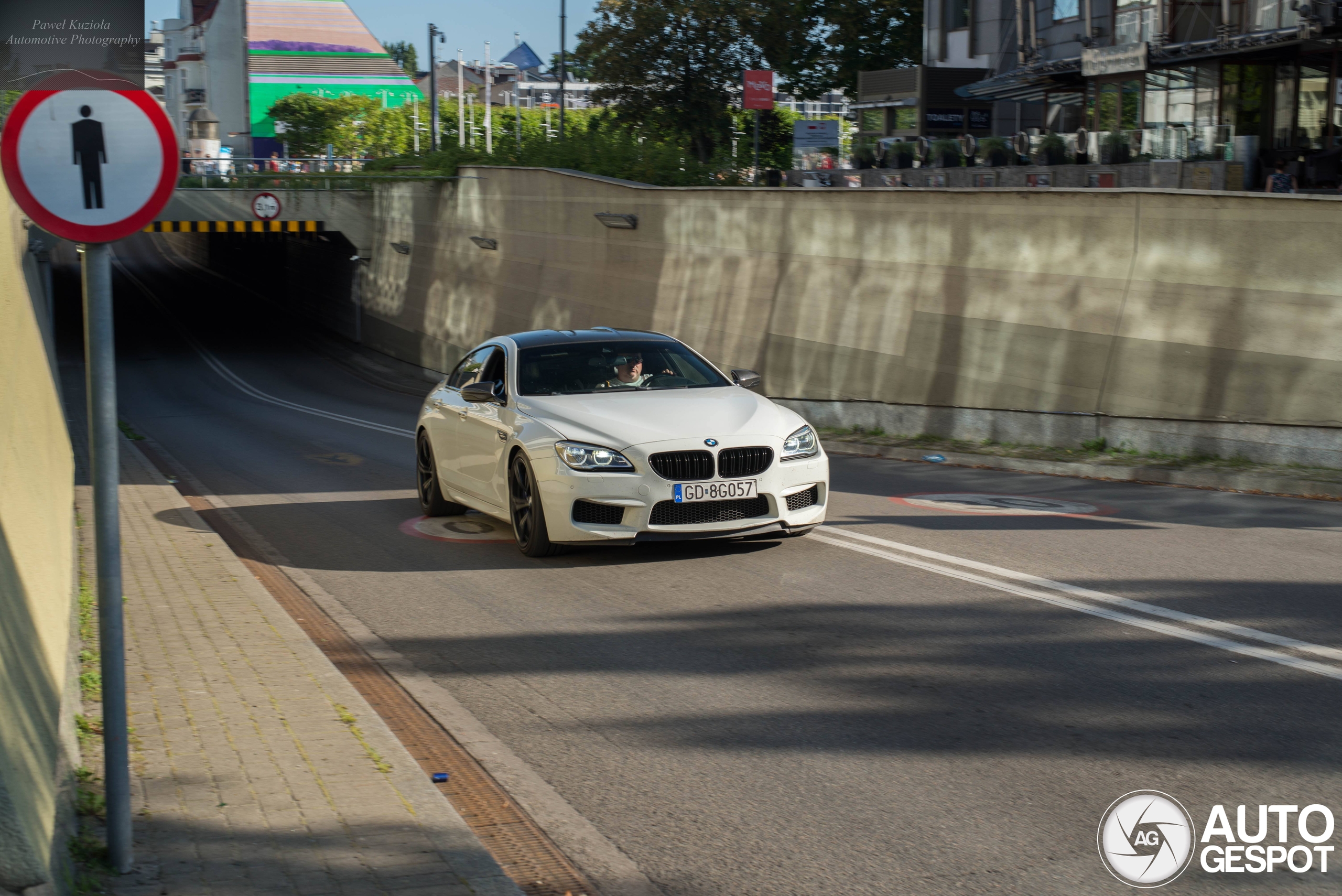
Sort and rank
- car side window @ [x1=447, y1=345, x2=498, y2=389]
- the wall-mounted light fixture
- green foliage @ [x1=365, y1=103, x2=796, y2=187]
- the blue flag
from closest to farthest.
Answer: car side window @ [x1=447, y1=345, x2=498, y2=389]
the wall-mounted light fixture
green foliage @ [x1=365, y1=103, x2=796, y2=187]
the blue flag

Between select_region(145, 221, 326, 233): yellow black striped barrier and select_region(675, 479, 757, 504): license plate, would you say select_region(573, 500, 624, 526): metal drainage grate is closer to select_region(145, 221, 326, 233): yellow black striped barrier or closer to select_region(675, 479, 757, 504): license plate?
select_region(675, 479, 757, 504): license plate

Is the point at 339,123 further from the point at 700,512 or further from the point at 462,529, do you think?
the point at 700,512

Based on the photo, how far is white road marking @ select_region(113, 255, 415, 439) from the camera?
79.8ft

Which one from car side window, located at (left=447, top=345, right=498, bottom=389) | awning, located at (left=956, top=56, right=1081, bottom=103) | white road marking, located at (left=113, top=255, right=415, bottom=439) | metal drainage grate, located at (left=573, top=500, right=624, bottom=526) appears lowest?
white road marking, located at (left=113, top=255, right=415, bottom=439)

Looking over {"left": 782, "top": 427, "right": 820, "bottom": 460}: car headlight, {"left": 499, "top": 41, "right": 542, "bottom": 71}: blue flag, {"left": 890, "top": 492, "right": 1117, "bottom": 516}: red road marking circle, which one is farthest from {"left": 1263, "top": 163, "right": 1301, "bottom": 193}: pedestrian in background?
{"left": 499, "top": 41, "right": 542, "bottom": 71}: blue flag

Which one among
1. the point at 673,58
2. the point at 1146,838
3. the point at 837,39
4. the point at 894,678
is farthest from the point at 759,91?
the point at 837,39

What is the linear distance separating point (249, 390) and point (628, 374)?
2749 centimetres

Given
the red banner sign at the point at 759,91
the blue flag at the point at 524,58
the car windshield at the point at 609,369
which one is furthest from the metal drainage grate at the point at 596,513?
the blue flag at the point at 524,58

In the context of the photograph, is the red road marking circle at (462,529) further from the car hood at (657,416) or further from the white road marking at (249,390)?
the white road marking at (249,390)

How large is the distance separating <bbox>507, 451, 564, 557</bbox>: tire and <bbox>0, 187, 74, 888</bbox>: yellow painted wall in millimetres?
2970

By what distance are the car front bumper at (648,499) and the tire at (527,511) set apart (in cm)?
13

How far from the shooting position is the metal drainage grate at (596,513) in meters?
8.93

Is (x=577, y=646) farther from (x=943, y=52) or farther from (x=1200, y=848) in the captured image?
(x=943, y=52)

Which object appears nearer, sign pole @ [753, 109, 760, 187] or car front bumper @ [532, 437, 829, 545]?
car front bumper @ [532, 437, 829, 545]
